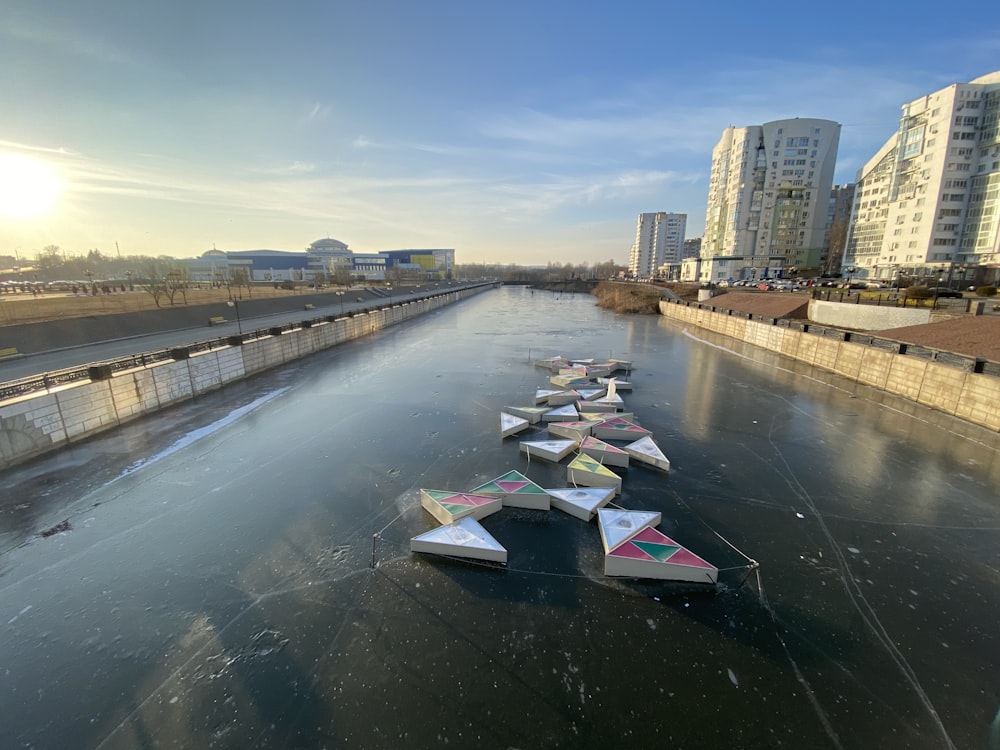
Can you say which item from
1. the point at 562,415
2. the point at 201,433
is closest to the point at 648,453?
the point at 562,415

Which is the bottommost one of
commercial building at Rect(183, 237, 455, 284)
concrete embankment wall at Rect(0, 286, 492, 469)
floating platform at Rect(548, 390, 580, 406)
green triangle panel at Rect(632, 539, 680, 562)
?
floating platform at Rect(548, 390, 580, 406)

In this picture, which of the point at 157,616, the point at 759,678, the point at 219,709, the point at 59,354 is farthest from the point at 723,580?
the point at 59,354

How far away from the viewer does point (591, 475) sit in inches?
409

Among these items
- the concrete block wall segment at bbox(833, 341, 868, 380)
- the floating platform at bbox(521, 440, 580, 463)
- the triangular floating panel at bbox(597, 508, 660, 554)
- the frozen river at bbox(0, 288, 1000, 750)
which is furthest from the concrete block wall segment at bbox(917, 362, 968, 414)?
the triangular floating panel at bbox(597, 508, 660, 554)

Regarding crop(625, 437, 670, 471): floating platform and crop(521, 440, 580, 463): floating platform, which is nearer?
crop(625, 437, 670, 471): floating platform

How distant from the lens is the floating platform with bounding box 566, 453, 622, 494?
10219 millimetres

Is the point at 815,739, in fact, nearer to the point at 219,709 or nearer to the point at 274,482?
the point at 219,709

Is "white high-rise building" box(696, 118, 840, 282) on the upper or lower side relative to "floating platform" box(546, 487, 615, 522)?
upper

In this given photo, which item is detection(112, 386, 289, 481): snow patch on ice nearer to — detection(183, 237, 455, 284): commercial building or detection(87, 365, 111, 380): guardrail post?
detection(87, 365, 111, 380): guardrail post

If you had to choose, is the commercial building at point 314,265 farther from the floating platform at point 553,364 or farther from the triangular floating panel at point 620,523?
the triangular floating panel at point 620,523

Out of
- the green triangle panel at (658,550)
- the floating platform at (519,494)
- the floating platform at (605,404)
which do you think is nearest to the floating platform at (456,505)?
the floating platform at (519,494)

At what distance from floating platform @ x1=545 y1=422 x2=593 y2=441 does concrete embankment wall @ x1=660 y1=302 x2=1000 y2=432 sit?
1448 centimetres

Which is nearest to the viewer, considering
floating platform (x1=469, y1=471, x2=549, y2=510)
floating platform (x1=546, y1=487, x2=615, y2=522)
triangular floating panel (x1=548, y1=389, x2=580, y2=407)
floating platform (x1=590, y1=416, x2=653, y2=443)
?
floating platform (x1=546, y1=487, x2=615, y2=522)

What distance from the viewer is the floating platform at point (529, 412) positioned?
15.2m
